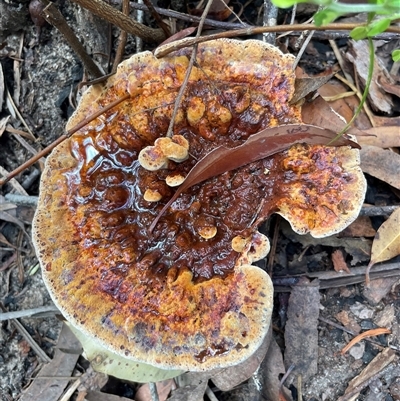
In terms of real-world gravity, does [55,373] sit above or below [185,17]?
below

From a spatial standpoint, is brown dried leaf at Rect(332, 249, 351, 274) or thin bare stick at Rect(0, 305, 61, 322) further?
thin bare stick at Rect(0, 305, 61, 322)

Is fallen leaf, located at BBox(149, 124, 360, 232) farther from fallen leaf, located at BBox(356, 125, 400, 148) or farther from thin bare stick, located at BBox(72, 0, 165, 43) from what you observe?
thin bare stick, located at BBox(72, 0, 165, 43)

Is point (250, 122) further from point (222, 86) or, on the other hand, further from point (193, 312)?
point (193, 312)

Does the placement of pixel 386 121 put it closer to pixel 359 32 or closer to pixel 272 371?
pixel 359 32

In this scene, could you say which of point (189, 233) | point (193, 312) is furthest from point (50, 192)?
point (193, 312)

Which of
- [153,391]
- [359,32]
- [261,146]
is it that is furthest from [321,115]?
[153,391]

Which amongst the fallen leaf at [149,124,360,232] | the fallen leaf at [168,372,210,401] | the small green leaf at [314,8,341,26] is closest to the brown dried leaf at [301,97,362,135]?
the fallen leaf at [149,124,360,232]

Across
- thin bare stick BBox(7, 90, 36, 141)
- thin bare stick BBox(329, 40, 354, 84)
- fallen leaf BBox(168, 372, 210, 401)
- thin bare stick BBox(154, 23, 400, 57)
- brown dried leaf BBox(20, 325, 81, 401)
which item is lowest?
fallen leaf BBox(168, 372, 210, 401)
